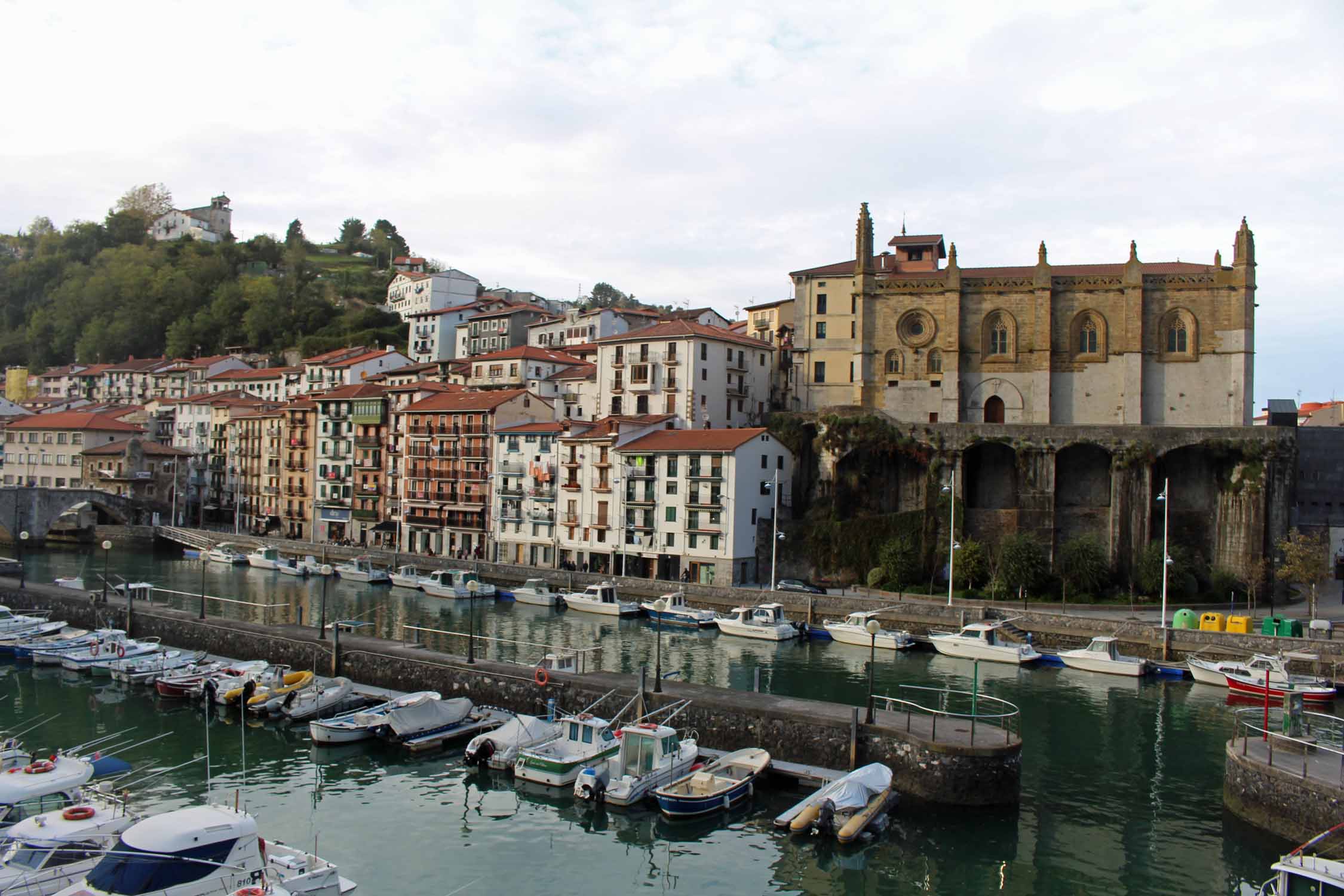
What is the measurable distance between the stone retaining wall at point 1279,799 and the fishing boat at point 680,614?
29089 mm

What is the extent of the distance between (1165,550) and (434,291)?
104895 mm

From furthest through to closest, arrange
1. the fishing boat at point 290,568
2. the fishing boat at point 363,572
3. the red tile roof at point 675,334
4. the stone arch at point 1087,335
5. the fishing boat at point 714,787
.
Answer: the red tile roof at point 675,334 → the fishing boat at point 290,568 → the stone arch at point 1087,335 → the fishing boat at point 363,572 → the fishing boat at point 714,787

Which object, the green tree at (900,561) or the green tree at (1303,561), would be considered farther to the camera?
the green tree at (900,561)

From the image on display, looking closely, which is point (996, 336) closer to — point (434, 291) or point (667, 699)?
point (667, 699)

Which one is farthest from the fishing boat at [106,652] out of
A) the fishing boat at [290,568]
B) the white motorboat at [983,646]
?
the white motorboat at [983,646]

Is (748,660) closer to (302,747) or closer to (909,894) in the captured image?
(302,747)

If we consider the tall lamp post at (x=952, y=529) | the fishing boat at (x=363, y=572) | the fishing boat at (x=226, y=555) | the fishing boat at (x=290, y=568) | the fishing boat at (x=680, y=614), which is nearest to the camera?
the fishing boat at (x=680, y=614)

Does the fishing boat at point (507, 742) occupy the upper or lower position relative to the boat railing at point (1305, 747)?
lower

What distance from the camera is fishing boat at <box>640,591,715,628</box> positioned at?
51500 millimetres

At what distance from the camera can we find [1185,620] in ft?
152

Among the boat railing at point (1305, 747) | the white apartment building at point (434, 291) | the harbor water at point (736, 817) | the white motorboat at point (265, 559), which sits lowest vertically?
the harbor water at point (736, 817)

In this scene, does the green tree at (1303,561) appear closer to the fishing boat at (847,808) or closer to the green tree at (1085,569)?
the green tree at (1085,569)

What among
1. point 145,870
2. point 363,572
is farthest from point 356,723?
point 363,572

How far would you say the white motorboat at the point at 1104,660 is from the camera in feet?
135
